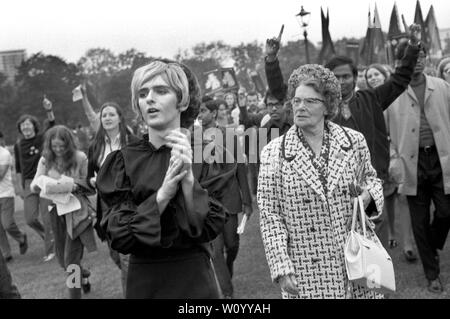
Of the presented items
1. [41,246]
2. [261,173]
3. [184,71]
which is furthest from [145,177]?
[41,246]

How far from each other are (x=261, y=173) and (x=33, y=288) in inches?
188

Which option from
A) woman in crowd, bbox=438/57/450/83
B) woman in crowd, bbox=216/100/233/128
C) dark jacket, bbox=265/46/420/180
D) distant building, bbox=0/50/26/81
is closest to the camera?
dark jacket, bbox=265/46/420/180

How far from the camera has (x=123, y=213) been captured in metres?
2.74

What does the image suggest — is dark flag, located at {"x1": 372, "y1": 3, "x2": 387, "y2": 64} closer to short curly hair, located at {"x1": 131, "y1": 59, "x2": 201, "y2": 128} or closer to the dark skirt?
short curly hair, located at {"x1": 131, "y1": 59, "x2": 201, "y2": 128}

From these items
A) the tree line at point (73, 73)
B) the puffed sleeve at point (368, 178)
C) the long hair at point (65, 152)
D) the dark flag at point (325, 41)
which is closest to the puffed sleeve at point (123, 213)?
the puffed sleeve at point (368, 178)

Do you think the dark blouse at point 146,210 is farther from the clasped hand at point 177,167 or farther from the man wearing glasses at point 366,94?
the man wearing glasses at point 366,94

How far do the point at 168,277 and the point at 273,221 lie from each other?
30.5 inches

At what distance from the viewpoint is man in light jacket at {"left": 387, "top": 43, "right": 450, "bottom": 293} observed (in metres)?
5.84

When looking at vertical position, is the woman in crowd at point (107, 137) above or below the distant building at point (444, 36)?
below

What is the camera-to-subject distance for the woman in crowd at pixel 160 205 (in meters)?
2.67

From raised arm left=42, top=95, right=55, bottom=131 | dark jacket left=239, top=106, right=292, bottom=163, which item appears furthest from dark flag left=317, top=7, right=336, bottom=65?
raised arm left=42, top=95, right=55, bottom=131

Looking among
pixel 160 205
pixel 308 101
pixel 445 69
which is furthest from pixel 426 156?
pixel 160 205

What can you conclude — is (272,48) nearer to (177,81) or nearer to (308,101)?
(308,101)

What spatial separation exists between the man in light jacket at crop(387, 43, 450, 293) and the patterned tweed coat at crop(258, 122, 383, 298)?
271cm
